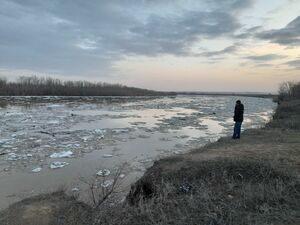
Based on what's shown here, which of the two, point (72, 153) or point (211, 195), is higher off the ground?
point (211, 195)

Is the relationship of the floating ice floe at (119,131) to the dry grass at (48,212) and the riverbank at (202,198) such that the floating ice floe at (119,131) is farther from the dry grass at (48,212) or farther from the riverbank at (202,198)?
the dry grass at (48,212)

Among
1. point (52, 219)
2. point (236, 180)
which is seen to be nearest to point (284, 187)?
point (236, 180)

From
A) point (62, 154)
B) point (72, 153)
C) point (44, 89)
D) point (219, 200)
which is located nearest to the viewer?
point (219, 200)

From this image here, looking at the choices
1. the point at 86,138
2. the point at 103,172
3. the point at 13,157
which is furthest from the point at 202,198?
the point at 86,138

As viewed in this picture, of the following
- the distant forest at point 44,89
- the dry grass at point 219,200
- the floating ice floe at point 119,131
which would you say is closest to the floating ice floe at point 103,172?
the dry grass at point 219,200

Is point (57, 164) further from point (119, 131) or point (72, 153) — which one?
point (119, 131)

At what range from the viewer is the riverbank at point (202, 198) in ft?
15.9

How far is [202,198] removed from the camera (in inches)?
217

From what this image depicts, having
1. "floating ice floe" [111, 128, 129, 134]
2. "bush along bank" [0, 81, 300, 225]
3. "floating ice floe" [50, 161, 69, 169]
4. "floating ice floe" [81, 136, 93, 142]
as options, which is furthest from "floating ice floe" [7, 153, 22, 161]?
"floating ice floe" [111, 128, 129, 134]

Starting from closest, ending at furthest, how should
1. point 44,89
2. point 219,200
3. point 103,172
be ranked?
point 219,200 → point 103,172 → point 44,89

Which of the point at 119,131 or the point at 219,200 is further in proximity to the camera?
the point at 119,131

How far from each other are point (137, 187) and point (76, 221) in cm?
222

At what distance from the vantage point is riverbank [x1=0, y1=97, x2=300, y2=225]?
486 centimetres

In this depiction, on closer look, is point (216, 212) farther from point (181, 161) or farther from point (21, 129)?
point (21, 129)
